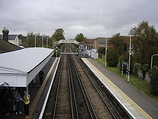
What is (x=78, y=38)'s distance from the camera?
410 feet

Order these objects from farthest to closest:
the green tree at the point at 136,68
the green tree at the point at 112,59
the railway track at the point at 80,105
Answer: the green tree at the point at 112,59, the green tree at the point at 136,68, the railway track at the point at 80,105

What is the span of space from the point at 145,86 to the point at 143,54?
36.9 ft

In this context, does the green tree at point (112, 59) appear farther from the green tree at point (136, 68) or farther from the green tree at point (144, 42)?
the green tree at point (136, 68)

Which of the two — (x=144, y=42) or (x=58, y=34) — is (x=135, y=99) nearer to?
(x=144, y=42)

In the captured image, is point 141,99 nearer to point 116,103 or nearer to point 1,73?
point 116,103

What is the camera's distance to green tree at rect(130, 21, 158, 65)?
29.7m

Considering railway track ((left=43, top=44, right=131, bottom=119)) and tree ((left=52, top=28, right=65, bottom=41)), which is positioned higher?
tree ((left=52, top=28, right=65, bottom=41))

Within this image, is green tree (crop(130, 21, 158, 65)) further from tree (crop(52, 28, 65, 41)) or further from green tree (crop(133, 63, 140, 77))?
tree (crop(52, 28, 65, 41))

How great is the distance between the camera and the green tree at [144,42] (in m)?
29.7

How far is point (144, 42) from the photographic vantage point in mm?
29719

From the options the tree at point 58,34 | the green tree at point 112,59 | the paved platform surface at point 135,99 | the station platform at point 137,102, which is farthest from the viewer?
the tree at point 58,34

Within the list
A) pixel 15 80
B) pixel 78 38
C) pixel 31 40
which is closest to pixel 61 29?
pixel 78 38

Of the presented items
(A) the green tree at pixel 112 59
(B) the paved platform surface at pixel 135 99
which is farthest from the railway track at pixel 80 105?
(A) the green tree at pixel 112 59

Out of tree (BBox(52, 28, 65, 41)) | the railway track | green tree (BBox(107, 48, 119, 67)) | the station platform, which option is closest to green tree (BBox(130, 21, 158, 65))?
green tree (BBox(107, 48, 119, 67))
